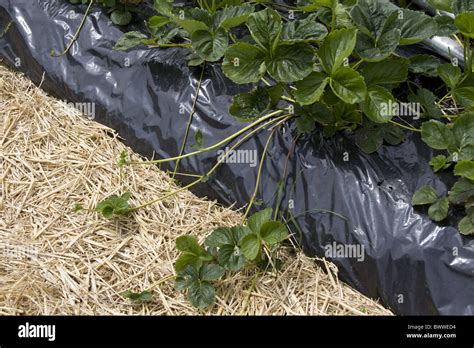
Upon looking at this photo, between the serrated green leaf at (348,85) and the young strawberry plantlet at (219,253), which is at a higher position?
the serrated green leaf at (348,85)

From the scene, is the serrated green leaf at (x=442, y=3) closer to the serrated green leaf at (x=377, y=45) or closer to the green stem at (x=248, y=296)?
the serrated green leaf at (x=377, y=45)

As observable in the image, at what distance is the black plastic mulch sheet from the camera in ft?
6.05

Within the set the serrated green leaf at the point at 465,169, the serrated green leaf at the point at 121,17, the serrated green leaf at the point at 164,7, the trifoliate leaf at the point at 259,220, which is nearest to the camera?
the serrated green leaf at the point at 465,169

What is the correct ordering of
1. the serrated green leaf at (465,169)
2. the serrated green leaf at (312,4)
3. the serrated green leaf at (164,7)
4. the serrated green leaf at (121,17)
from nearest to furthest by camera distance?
the serrated green leaf at (465,169) < the serrated green leaf at (312,4) < the serrated green leaf at (164,7) < the serrated green leaf at (121,17)

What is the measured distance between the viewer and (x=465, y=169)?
70.7 inches

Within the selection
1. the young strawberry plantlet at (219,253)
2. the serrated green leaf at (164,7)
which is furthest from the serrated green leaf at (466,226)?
the serrated green leaf at (164,7)

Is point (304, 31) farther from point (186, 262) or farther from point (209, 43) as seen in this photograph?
point (186, 262)

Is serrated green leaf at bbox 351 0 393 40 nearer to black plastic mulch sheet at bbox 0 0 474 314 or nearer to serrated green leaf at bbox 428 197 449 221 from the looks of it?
black plastic mulch sheet at bbox 0 0 474 314

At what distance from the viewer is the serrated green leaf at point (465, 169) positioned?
5.85ft

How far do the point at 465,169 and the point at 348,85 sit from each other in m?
0.37

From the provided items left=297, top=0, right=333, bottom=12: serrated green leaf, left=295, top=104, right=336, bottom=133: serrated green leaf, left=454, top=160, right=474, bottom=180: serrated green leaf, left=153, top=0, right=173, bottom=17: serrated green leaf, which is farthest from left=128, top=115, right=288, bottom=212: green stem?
left=454, top=160, right=474, bottom=180: serrated green leaf

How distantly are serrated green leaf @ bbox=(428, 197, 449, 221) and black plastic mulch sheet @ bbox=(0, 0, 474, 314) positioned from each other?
0.03 meters

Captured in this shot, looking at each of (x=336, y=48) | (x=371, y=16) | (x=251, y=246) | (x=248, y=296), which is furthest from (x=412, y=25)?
(x=248, y=296)

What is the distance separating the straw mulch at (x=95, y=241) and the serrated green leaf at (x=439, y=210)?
288 mm
